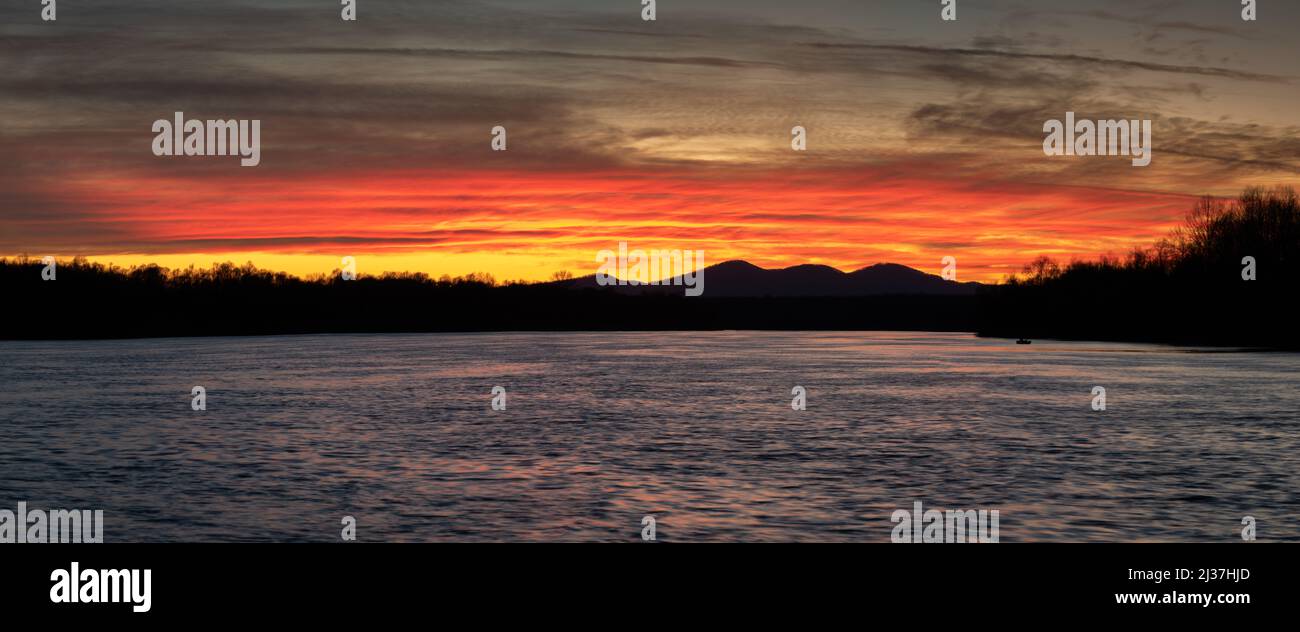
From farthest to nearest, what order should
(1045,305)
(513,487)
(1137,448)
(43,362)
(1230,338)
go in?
(1045,305)
(1230,338)
(43,362)
(1137,448)
(513,487)

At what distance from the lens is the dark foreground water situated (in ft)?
67.1

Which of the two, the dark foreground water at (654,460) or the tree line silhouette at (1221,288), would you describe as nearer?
the dark foreground water at (654,460)

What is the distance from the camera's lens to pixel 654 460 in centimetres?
3000

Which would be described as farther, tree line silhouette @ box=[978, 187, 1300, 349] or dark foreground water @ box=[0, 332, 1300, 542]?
tree line silhouette @ box=[978, 187, 1300, 349]

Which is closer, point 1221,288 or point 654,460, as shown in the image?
point 654,460

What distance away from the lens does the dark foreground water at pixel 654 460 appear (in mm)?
20438

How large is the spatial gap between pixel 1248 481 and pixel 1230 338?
127 metres

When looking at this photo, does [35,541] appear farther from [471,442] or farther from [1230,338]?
[1230,338]

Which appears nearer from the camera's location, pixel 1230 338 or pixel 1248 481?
pixel 1248 481

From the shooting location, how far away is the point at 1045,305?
191 meters
